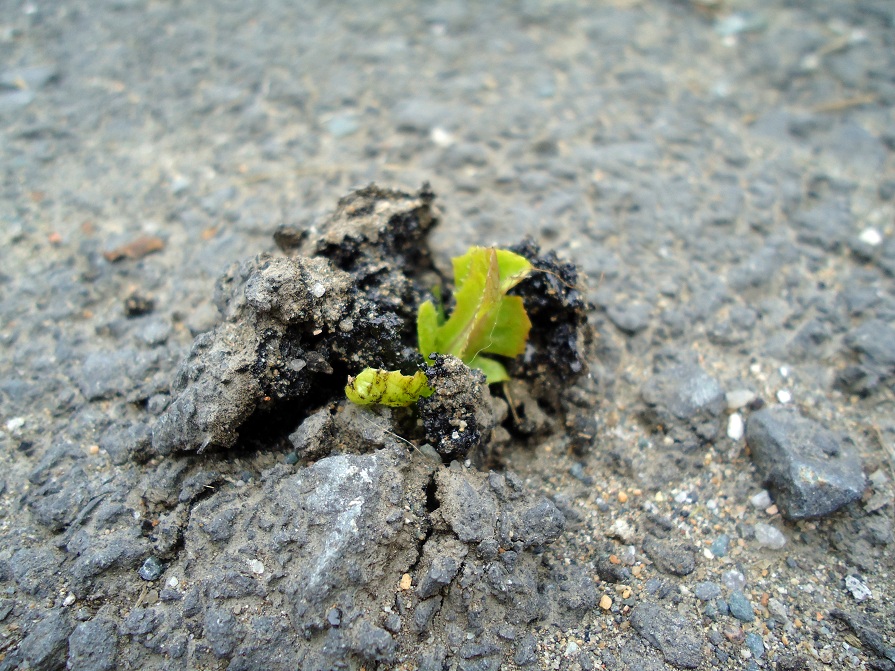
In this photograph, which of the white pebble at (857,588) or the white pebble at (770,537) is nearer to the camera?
the white pebble at (857,588)

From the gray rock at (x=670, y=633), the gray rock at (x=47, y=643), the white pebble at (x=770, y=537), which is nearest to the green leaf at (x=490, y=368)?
the gray rock at (x=670, y=633)

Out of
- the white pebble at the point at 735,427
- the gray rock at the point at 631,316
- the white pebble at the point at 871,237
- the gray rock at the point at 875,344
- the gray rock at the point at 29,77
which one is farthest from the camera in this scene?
the gray rock at the point at 29,77

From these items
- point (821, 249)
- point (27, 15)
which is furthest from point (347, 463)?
point (27, 15)

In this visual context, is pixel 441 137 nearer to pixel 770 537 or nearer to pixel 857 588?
pixel 770 537

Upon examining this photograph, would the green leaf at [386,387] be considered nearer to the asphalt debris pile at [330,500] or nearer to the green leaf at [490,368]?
the asphalt debris pile at [330,500]

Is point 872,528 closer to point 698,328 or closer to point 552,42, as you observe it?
point 698,328

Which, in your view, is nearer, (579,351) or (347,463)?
(347,463)

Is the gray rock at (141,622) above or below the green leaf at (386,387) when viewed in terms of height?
below
